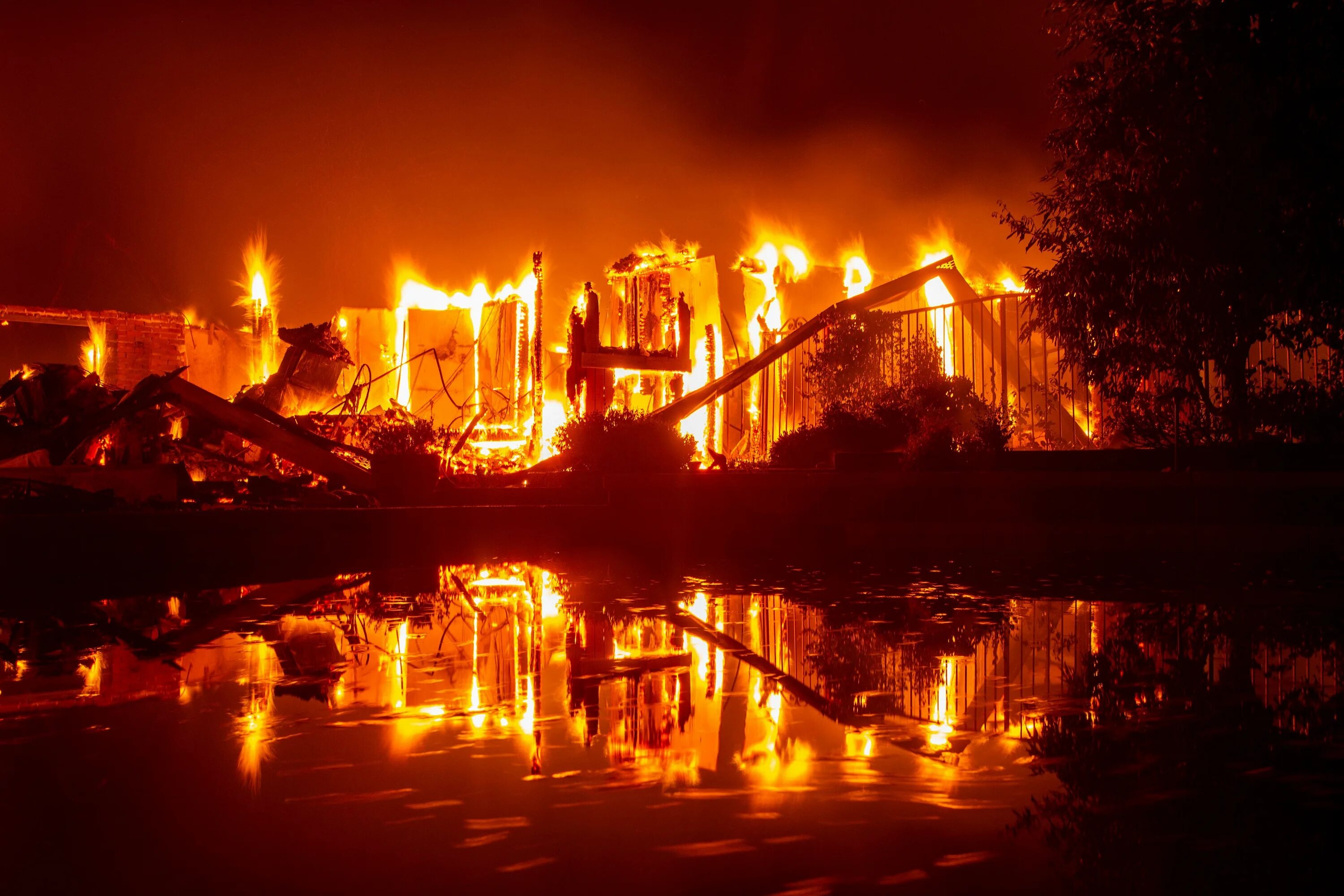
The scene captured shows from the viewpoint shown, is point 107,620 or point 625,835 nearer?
point 625,835

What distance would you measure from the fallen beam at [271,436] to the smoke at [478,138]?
8.69 meters

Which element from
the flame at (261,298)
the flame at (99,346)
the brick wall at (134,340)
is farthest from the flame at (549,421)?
the flame at (99,346)

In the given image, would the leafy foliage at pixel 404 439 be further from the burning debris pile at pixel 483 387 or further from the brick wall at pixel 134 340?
the brick wall at pixel 134 340

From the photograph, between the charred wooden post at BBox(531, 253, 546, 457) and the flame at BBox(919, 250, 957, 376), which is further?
the charred wooden post at BBox(531, 253, 546, 457)

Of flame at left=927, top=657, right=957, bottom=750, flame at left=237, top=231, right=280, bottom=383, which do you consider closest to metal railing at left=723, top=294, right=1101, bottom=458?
flame at left=927, top=657, right=957, bottom=750

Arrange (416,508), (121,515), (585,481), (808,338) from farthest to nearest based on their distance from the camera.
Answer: (808,338) → (585,481) → (416,508) → (121,515)

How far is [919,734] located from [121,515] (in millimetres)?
5940

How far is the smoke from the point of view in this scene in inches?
663

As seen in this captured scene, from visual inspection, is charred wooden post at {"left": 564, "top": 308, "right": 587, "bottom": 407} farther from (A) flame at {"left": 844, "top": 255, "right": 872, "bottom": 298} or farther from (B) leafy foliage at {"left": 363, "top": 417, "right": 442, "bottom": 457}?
(A) flame at {"left": 844, "top": 255, "right": 872, "bottom": 298}

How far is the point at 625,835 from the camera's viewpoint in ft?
6.91

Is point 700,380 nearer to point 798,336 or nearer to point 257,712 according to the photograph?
point 798,336

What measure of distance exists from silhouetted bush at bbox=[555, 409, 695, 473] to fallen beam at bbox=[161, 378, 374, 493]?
244 cm

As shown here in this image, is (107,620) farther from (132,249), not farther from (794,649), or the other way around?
(132,249)

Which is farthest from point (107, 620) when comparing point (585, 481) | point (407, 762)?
point (585, 481)
